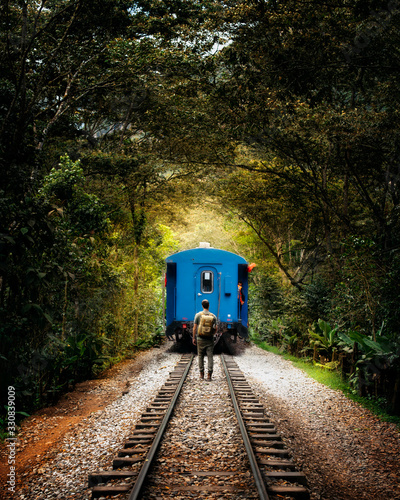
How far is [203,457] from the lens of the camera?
4750 mm

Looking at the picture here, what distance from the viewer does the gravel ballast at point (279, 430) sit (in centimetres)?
448

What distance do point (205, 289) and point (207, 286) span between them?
0.40 ft

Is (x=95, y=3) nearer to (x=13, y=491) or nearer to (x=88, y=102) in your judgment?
(x=88, y=102)

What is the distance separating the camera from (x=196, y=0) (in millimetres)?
10023

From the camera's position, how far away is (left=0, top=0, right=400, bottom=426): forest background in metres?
6.09

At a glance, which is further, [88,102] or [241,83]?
[88,102]

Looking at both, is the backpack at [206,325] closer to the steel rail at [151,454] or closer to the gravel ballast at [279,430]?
the gravel ballast at [279,430]

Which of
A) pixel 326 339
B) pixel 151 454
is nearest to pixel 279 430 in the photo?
pixel 151 454

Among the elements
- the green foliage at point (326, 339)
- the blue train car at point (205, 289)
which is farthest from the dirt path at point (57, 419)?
the green foliage at point (326, 339)

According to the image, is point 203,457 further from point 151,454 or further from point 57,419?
point 57,419

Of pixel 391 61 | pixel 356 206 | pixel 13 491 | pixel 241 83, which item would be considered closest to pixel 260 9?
pixel 241 83

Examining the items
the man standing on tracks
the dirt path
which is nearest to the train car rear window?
the dirt path

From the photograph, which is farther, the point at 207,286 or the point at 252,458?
the point at 207,286

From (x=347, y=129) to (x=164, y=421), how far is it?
25.1ft
